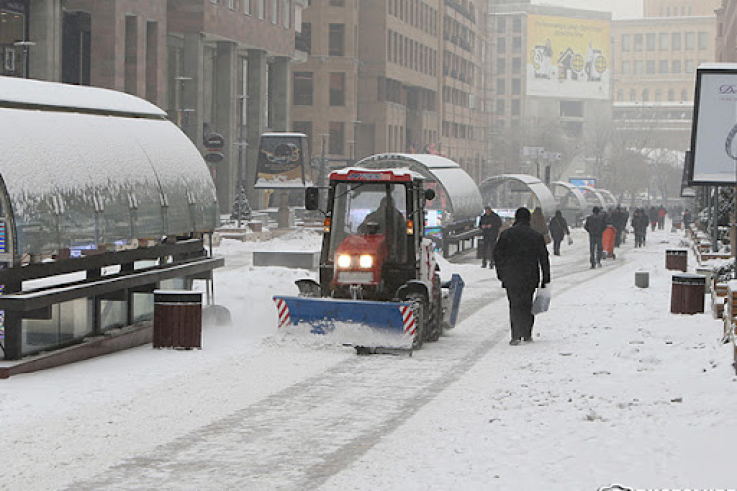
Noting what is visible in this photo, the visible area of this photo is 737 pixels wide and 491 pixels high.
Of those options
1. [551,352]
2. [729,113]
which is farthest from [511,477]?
[729,113]

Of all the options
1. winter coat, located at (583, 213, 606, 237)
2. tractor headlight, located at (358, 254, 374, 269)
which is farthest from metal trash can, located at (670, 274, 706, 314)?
winter coat, located at (583, 213, 606, 237)

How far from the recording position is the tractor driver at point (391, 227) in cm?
1735

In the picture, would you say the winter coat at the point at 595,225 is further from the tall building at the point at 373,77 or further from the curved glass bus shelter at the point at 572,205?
the tall building at the point at 373,77

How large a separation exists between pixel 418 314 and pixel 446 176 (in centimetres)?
3042

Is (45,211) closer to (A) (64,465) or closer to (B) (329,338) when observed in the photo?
(B) (329,338)

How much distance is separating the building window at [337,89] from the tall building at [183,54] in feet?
65.7

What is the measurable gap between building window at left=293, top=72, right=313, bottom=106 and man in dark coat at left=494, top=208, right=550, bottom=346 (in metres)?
84.6

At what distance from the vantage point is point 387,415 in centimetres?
1209

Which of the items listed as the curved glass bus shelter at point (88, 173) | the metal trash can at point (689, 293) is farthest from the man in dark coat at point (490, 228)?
the curved glass bus shelter at point (88, 173)

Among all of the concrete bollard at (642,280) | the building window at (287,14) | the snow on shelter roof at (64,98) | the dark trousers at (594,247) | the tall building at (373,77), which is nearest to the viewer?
the snow on shelter roof at (64,98)

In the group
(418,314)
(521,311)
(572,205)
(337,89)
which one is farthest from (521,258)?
(337,89)

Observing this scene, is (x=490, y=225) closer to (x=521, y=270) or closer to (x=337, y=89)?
(x=521, y=270)

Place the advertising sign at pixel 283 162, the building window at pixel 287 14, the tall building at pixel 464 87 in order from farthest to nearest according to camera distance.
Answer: the tall building at pixel 464 87 < the building window at pixel 287 14 < the advertising sign at pixel 283 162

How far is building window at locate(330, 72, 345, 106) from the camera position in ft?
336
